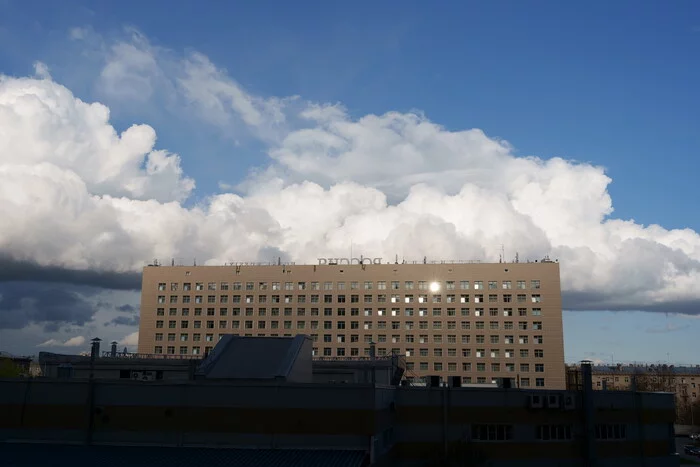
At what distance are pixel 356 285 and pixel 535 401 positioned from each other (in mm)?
95138

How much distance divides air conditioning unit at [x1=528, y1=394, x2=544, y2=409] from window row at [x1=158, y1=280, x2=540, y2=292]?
296 feet

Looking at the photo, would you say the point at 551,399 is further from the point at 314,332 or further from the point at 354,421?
the point at 314,332

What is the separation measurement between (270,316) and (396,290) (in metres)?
28.8

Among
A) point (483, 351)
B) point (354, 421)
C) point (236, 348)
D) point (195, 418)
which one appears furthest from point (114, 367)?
point (483, 351)

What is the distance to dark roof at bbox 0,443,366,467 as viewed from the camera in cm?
3303

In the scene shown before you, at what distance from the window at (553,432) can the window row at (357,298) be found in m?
88.5

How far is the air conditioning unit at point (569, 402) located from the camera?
149ft

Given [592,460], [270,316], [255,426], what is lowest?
[592,460]

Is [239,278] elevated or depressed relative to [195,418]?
elevated

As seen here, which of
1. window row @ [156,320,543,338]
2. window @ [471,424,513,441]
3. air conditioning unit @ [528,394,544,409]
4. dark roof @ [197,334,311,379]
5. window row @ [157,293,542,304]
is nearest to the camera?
dark roof @ [197,334,311,379]

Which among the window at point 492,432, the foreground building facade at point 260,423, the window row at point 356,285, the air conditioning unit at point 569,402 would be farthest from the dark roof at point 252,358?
the window row at point 356,285

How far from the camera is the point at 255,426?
122 feet

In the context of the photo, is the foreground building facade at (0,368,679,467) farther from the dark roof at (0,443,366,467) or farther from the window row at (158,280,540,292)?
the window row at (158,280,540,292)

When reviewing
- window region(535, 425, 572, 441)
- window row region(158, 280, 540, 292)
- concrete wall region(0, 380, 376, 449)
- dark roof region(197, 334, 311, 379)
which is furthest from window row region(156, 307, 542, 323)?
concrete wall region(0, 380, 376, 449)
